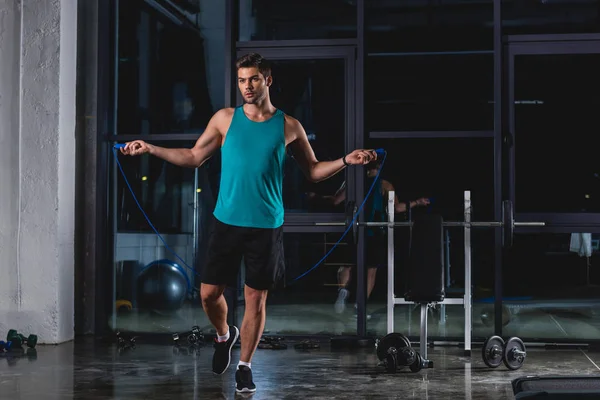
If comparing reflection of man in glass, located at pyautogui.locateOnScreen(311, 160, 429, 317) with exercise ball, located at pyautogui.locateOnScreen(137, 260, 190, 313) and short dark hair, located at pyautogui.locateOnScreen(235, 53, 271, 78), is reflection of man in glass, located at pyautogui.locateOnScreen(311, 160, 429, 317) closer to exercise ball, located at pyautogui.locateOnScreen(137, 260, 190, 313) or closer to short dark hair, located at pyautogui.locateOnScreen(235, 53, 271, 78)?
exercise ball, located at pyautogui.locateOnScreen(137, 260, 190, 313)

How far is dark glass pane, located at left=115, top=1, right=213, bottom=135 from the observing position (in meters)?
6.23

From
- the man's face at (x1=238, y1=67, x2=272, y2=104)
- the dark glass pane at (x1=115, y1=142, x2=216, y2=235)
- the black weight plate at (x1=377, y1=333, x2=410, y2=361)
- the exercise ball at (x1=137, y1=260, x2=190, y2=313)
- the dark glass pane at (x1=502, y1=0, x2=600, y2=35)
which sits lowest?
the black weight plate at (x1=377, y1=333, x2=410, y2=361)

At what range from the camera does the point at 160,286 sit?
6.09 m

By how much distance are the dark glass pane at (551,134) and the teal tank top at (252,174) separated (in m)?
10.2

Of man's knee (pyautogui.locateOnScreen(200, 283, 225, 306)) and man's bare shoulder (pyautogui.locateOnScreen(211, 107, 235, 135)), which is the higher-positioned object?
man's bare shoulder (pyautogui.locateOnScreen(211, 107, 235, 135))

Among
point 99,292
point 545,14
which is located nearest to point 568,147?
point 545,14

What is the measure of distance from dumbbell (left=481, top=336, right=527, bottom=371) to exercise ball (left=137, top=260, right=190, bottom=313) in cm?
246

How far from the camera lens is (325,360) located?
487 cm

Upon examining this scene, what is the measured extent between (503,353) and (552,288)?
312 inches

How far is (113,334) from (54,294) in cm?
58

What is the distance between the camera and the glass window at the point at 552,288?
6840 millimetres

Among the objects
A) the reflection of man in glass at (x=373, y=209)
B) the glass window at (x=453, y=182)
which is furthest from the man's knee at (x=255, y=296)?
the glass window at (x=453, y=182)

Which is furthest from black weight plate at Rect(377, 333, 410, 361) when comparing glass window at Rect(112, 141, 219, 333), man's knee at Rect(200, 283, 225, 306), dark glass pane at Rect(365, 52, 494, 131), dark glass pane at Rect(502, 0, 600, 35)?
dark glass pane at Rect(365, 52, 494, 131)

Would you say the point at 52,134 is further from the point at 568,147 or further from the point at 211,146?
the point at 568,147
